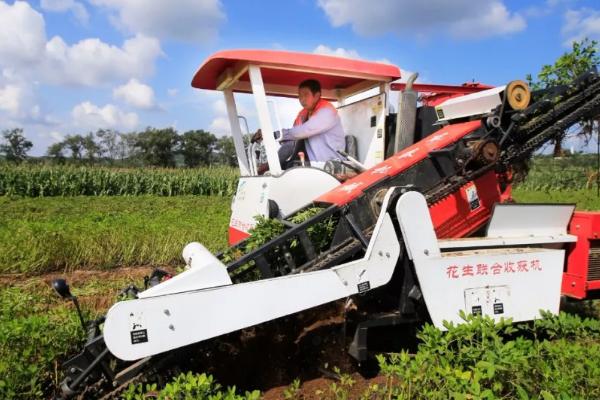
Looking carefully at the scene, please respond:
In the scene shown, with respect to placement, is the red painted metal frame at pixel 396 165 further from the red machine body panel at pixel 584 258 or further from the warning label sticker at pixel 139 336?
the warning label sticker at pixel 139 336

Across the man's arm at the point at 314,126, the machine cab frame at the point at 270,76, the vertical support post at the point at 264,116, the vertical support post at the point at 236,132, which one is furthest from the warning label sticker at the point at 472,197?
the vertical support post at the point at 236,132

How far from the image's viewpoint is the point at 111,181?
21656 millimetres

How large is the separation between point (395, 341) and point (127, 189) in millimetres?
20583

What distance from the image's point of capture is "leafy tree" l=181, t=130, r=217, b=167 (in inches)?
2367

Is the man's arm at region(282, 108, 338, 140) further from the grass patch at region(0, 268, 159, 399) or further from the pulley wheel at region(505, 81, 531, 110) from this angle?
the grass patch at region(0, 268, 159, 399)

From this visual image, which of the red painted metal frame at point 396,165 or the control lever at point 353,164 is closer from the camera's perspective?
the red painted metal frame at point 396,165

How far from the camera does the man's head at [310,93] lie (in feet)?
15.3

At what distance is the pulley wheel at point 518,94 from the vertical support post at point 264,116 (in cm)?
199

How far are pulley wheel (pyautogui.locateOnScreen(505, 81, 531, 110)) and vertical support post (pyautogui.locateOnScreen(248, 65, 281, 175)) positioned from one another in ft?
6.52

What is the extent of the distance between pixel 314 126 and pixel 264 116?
621 mm

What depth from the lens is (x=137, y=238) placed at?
7.20 metres

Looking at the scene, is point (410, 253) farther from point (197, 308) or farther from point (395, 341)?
point (197, 308)

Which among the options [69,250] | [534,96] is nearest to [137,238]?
[69,250]

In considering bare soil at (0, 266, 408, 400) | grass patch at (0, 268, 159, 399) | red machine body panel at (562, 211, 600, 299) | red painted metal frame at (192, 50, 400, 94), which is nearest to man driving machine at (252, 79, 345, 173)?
red painted metal frame at (192, 50, 400, 94)
